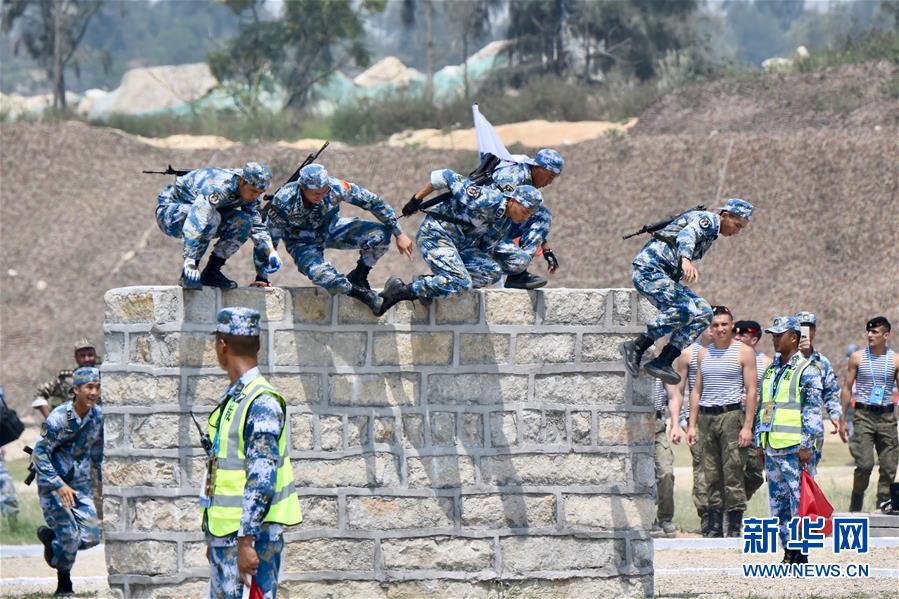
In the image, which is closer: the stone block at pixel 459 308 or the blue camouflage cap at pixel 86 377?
the stone block at pixel 459 308

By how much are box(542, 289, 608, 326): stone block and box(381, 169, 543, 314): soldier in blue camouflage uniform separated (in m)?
0.44

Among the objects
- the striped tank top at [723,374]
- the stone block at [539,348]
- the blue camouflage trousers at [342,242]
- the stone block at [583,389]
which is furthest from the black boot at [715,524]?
the blue camouflage trousers at [342,242]

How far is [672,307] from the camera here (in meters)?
10.6

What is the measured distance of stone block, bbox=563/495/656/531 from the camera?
10.8m

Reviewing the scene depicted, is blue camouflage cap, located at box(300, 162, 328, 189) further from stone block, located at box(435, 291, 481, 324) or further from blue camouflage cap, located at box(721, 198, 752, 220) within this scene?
blue camouflage cap, located at box(721, 198, 752, 220)

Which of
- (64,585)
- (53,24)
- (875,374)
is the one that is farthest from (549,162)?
(53,24)

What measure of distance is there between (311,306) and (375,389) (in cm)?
70

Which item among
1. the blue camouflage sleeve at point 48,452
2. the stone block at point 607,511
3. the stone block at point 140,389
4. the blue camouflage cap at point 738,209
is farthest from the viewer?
the blue camouflage sleeve at point 48,452

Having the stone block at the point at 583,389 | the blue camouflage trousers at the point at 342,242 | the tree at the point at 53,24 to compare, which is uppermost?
the tree at the point at 53,24

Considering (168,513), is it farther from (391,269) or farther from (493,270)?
(391,269)

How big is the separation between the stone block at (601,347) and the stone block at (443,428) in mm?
1000

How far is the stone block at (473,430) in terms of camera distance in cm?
1062

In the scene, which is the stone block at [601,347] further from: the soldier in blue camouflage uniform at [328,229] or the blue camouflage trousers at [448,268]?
the soldier in blue camouflage uniform at [328,229]

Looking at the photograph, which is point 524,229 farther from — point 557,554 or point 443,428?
point 557,554
